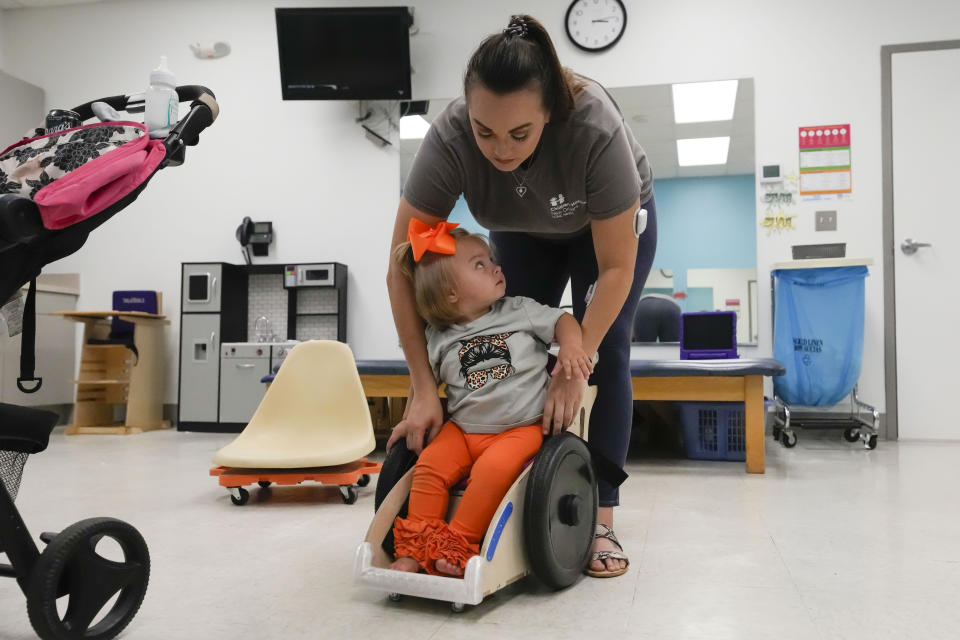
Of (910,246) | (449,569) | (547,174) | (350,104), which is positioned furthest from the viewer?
(350,104)

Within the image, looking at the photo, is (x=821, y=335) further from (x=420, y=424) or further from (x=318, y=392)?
(x=420, y=424)

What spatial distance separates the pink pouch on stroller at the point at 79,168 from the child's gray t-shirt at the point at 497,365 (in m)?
0.62

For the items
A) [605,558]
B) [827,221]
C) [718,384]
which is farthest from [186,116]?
[827,221]

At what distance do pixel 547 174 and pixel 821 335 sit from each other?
2.89 meters

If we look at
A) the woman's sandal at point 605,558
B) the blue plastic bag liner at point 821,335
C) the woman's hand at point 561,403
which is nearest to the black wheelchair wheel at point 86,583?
the woman's hand at point 561,403

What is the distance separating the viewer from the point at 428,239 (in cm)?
130

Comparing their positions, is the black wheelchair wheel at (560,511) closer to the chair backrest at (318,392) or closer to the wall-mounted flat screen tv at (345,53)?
the chair backrest at (318,392)

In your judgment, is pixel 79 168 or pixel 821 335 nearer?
pixel 79 168

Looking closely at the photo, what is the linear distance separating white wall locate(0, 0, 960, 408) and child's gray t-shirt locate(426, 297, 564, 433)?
297 centimetres

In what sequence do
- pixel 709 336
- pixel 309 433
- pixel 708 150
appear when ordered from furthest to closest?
1. pixel 708 150
2. pixel 709 336
3. pixel 309 433

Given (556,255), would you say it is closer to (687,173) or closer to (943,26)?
(687,173)

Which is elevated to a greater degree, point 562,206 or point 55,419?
point 562,206

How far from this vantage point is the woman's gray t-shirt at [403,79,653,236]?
48.6 inches

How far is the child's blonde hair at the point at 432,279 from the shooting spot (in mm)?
1328
